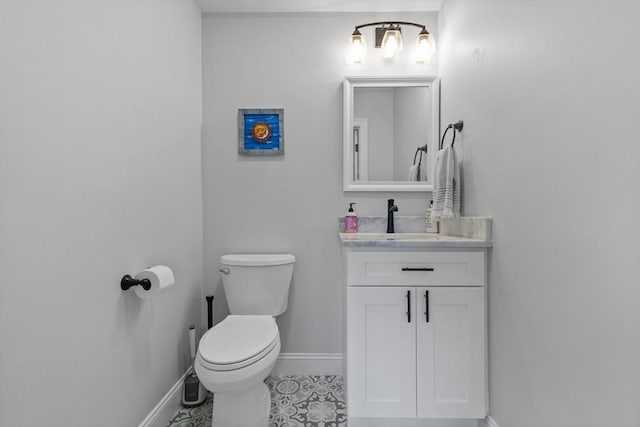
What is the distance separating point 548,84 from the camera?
1.04m

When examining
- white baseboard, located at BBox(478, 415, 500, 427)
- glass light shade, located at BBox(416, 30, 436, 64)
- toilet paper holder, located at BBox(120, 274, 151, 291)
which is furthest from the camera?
glass light shade, located at BBox(416, 30, 436, 64)

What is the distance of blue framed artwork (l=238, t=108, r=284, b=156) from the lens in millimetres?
2090

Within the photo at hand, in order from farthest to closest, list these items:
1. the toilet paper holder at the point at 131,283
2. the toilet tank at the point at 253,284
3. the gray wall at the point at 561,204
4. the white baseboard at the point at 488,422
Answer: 1. the toilet tank at the point at 253,284
2. the white baseboard at the point at 488,422
3. the toilet paper holder at the point at 131,283
4. the gray wall at the point at 561,204

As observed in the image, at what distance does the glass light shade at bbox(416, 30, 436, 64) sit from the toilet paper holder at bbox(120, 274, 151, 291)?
1.96 meters

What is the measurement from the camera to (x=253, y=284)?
189 cm

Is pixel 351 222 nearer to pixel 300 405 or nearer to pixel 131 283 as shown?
pixel 300 405

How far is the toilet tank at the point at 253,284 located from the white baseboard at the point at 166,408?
47cm

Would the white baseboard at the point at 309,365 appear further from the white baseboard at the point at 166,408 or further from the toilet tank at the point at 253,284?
the white baseboard at the point at 166,408

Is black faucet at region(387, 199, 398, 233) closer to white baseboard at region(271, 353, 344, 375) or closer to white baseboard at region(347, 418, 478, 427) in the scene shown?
white baseboard at region(271, 353, 344, 375)

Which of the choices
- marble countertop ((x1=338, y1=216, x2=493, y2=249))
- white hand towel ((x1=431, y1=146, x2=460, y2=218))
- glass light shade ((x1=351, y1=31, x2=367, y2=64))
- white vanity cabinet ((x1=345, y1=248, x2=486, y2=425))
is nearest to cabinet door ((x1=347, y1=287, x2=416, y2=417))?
white vanity cabinet ((x1=345, y1=248, x2=486, y2=425))

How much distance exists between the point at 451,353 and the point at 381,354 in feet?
1.02

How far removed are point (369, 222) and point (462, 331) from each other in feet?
2.74

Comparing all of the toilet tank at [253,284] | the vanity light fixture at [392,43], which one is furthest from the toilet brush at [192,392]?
the vanity light fixture at [392,43]

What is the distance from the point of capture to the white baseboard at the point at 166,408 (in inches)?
57.7
